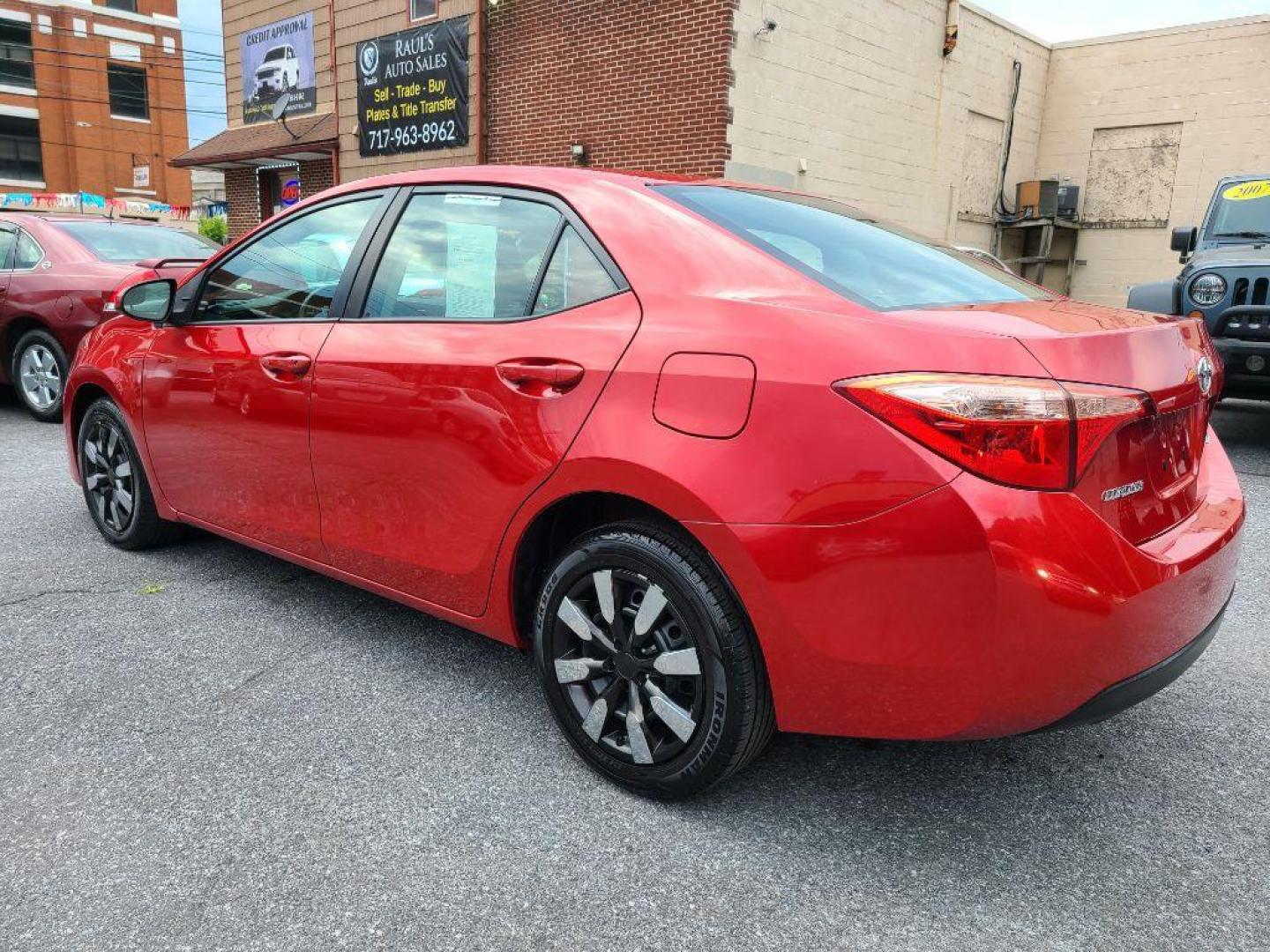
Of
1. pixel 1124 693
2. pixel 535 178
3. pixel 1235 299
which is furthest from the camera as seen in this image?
pixel 1235 299

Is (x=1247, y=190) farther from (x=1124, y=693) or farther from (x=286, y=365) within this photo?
(x=286, y=365)

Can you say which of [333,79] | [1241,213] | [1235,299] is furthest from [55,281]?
[333,79]

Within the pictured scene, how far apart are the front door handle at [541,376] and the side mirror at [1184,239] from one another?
7.66 meters

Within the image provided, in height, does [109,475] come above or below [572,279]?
below

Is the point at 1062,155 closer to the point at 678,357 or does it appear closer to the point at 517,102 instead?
the point at 517,102

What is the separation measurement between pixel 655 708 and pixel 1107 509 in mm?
1090

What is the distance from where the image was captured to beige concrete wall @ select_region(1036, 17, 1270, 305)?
1683 centimetres

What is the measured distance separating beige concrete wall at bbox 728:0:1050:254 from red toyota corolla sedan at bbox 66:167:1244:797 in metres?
9.99

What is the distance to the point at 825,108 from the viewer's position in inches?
539

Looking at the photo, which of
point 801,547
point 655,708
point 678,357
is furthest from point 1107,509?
point 655,708

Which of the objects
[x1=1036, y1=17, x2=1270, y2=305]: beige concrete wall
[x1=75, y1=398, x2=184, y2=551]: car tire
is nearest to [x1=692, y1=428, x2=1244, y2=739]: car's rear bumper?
[x1=75, y1=398, x2=184, y2=551]: car tire

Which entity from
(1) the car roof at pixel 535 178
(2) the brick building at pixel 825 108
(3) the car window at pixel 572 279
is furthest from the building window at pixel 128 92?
(3) the car window at pixel 572 279

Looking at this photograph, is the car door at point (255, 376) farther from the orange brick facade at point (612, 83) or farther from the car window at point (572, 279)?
the orange brick facade at point (612, 83)

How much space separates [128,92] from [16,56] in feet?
15.0
